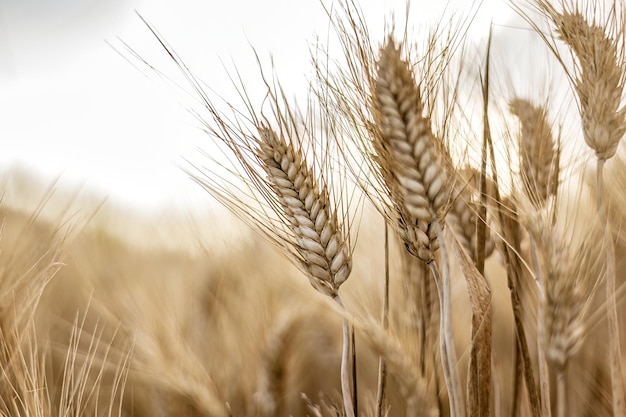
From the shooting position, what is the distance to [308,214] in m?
0.45

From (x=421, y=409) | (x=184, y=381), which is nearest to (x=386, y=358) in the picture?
(x=421, y=409)

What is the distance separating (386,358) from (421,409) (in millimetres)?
50

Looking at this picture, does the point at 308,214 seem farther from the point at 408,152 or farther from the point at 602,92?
the point at 602,92

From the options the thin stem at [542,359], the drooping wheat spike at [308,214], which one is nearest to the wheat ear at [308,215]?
the drooping wheat spike at [308,214]

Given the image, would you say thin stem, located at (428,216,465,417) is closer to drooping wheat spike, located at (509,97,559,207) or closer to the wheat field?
the wheat field

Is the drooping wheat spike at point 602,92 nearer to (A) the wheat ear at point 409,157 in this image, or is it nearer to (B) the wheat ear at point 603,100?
(B) the wheat ear at point 603,100

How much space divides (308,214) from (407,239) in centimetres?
7

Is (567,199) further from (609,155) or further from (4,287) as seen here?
(4,287)

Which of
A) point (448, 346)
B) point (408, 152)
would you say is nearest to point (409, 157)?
point (408, 152)

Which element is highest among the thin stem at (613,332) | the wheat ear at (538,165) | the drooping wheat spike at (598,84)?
the drooping wheat spike at (598,84)

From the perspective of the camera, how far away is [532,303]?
0.60m

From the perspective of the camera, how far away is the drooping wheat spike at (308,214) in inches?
16.9

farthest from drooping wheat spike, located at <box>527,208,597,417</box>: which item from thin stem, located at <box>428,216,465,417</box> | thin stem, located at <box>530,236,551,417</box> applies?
thin stem, located at <box>428,216,465,417</box>

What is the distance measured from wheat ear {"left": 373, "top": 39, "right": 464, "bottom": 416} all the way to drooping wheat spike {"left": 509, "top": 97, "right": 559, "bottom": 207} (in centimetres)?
12
